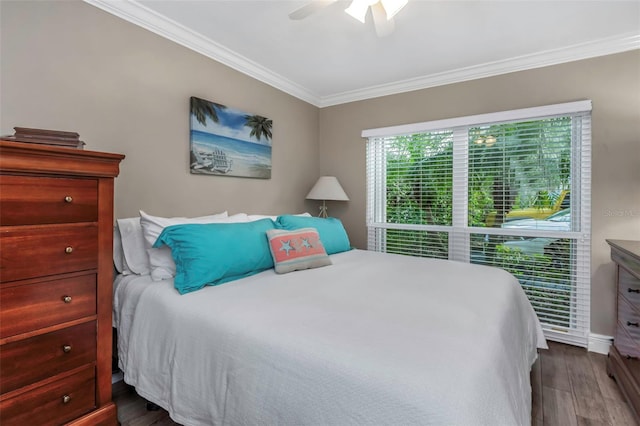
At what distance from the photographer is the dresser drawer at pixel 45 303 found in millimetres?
1196

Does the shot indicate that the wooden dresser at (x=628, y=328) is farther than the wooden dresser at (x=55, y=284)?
Yes

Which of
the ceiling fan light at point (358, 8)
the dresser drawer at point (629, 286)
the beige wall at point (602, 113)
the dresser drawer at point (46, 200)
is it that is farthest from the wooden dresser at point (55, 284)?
the beige wall at point (602, 113)

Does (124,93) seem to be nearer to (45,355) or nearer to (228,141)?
(228,141)

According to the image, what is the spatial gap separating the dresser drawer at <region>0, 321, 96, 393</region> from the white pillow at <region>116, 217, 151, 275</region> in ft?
1.58

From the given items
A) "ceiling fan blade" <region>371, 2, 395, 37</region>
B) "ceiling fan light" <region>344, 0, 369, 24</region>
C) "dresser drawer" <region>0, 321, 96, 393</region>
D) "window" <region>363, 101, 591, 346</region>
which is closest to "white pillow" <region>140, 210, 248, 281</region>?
"dresser drawer" <region>0, 321, 96, 393</region>

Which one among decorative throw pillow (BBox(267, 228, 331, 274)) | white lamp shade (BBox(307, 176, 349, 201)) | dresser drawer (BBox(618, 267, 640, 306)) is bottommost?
dresser drawer (BBox(618, 267, 640, 306))

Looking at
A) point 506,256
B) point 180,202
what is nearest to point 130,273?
point 180,202

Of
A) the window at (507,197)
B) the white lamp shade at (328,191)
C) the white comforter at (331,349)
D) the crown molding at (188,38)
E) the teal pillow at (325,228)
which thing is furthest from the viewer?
the white lamp shade at (328,191)

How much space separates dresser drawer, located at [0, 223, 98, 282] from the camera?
120 centimetres

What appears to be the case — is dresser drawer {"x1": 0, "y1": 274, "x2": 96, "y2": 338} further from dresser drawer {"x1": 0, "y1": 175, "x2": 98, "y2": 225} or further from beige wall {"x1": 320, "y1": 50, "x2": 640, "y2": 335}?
beige wall {"x1": 320, "y1": 50, "x2": 640, "y2": 335}

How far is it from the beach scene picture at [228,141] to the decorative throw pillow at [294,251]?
900mm

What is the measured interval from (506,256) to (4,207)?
343cm

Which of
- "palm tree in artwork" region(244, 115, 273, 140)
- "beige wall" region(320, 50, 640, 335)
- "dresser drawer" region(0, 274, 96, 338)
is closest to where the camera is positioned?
"dresser drawer" region(0, 274, 96, 338)

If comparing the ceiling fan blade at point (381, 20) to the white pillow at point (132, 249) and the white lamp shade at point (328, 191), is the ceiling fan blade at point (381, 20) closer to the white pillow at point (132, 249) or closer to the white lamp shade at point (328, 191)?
the white lamp shade at point (328, 191)
